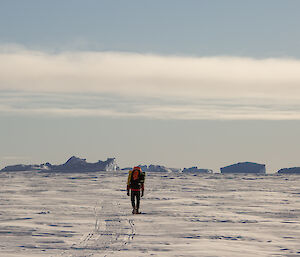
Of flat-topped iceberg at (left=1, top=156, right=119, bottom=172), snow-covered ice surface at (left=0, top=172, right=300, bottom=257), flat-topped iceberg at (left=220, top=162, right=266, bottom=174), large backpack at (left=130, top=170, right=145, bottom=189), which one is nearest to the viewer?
snow-covered ice surface at (left=0, top=172, right=300, bottom=257)

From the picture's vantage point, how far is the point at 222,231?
1016cm

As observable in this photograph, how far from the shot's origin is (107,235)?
9523mm

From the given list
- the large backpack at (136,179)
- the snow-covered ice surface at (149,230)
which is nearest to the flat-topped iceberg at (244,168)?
the snow-covered ice surface at (149,230)

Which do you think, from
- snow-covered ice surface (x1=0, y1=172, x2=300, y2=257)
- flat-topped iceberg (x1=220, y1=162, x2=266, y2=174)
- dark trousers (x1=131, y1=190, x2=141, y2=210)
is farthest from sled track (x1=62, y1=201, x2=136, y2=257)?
flat-topped iceberg (x1=220, y1=162, x2=266, y2=174)

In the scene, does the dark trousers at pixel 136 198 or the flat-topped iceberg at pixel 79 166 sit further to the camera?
the flat-topped iceberg at pixel 79 166

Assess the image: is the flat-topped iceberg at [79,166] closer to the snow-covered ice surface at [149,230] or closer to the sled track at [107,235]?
the snow-covered ice surface at [149,230]

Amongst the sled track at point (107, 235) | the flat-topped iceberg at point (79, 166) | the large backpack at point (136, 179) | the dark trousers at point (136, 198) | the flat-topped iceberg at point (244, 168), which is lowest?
the sled track at point (107, 235)

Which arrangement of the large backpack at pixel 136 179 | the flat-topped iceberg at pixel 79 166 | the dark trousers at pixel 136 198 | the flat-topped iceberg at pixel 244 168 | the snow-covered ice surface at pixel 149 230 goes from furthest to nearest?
the flat-topped iceberg at pixel 244 168 < the flat-topped iceberg at pixel 79 166 < the large backpack at pixel 136 179 < the dark trousers at pixel 136 198 < the snow-covered ice surface at pixel 149 230

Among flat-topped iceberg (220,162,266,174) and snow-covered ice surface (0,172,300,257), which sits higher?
flat-topped iceberg (220,162,266,174)

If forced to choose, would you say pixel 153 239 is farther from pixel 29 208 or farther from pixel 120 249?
pixel 29 208

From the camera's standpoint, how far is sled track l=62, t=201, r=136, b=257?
7.95 metres

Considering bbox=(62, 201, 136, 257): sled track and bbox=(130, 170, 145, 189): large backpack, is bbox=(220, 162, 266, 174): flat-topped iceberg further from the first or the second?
bbox=(62, 201, 136, 257): sled track

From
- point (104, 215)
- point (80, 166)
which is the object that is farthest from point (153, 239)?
point (80, 166)

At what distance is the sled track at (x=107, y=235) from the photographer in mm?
7949
